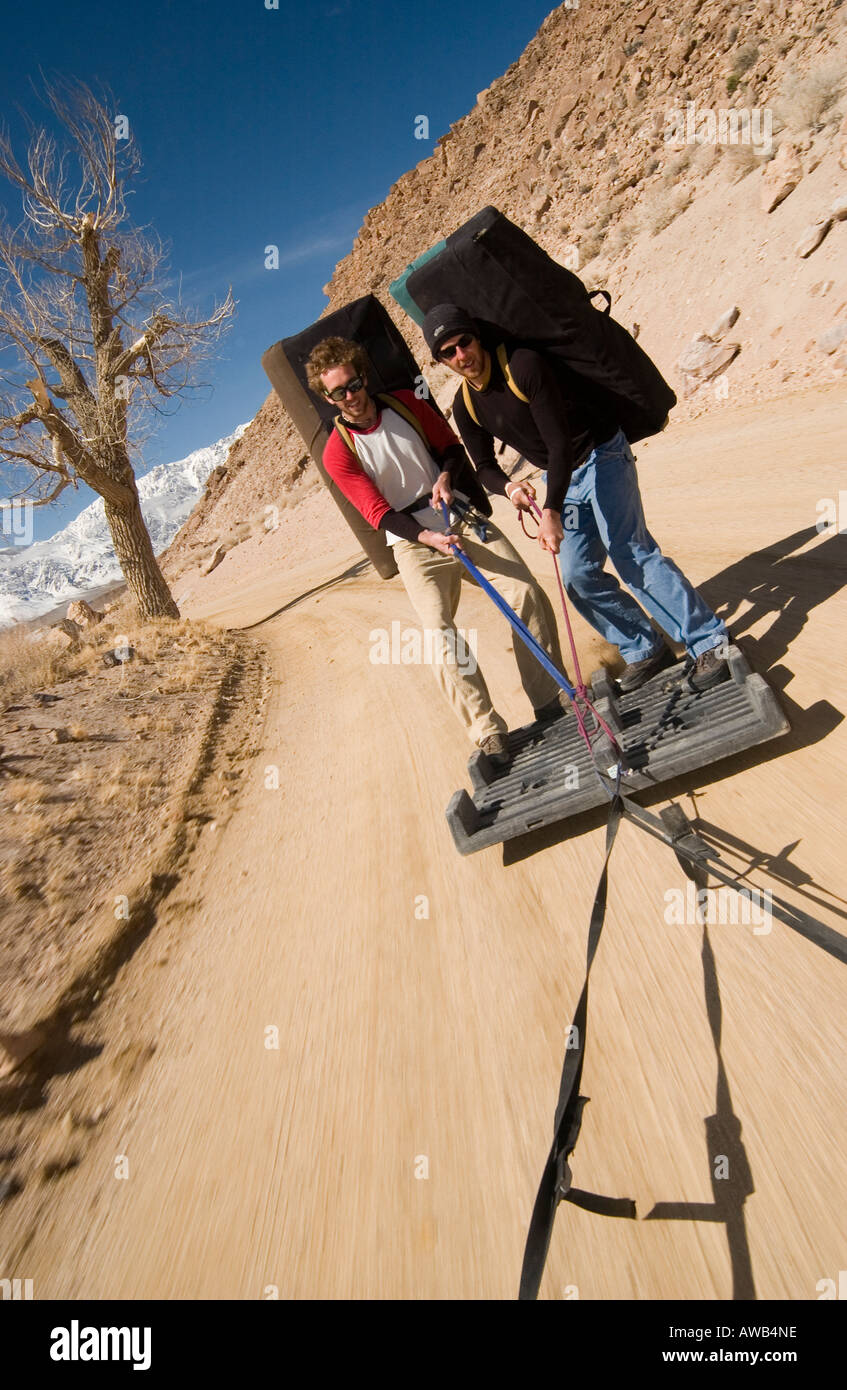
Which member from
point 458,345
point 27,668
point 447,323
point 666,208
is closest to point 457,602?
point 458,345

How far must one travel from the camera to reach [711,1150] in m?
1.84

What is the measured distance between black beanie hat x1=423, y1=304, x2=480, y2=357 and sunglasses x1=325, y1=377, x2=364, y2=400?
0.50 meters

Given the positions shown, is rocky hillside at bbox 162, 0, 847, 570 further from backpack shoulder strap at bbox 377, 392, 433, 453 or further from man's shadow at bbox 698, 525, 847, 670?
backpack shoulder strap at bbox 377, 392, 433, 453

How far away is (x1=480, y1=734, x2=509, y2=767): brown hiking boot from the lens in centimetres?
388

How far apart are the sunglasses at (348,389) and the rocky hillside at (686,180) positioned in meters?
8.95

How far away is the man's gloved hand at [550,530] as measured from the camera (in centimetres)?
341

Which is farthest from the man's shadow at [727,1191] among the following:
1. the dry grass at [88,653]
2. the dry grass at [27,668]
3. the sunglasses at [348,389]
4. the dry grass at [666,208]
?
the dry grass at [666,208]

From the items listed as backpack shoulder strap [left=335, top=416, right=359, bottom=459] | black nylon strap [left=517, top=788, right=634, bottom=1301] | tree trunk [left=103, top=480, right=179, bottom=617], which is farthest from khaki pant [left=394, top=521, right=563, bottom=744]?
tree trunk [left=103, top=480, right=179, bottom=617]

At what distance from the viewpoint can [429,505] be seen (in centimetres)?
414

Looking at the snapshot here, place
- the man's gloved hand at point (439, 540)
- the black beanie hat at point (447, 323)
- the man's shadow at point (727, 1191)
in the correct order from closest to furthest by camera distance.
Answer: the man's shadow at point (727, 1191) → the black beanie hat at point (447, 323) → the man's gloved hand at point (439, 540)

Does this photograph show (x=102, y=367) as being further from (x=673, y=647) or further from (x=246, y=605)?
(x=673, y=647)

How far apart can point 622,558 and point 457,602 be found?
3.19 feet

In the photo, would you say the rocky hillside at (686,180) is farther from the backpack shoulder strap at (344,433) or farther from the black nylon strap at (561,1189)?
the black nylon strap at (561,1189)

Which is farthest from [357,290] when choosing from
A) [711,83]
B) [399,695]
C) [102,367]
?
[399,695]
